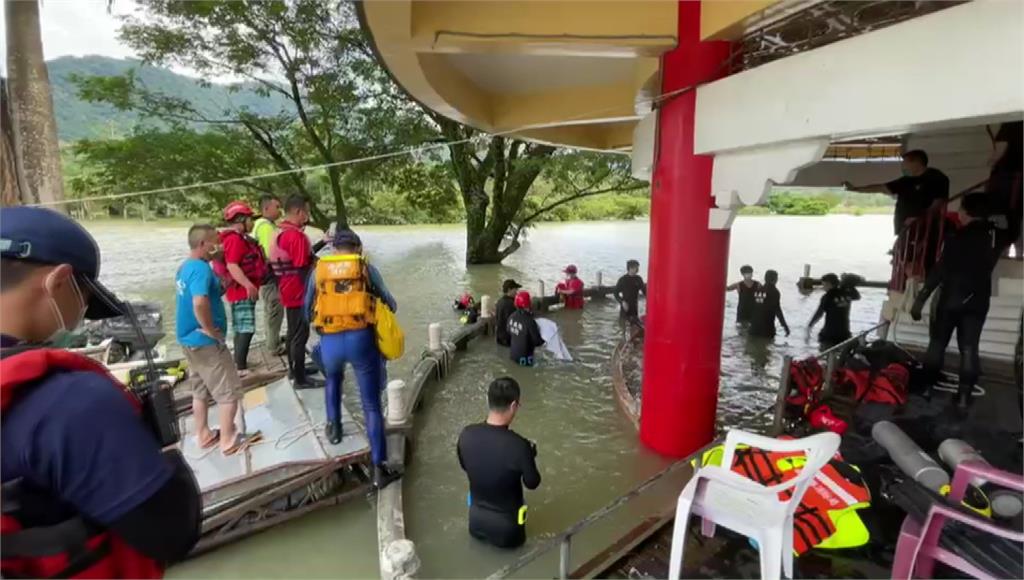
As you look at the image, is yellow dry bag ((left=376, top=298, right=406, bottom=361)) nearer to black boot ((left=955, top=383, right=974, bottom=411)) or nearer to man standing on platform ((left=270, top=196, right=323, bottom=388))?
man standing on platform ((left=270, top=196, right=323, bottom=388))

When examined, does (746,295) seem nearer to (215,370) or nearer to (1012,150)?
(1012,150)

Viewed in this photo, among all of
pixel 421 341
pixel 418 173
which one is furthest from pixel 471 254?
pixel 421 341

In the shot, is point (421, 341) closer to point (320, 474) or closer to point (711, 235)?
point (320, 474)

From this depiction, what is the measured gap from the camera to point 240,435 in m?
3.97

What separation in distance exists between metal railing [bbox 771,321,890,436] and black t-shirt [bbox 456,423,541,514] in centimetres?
248

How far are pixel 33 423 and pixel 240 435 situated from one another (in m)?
3.24

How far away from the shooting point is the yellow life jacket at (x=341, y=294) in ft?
12.2

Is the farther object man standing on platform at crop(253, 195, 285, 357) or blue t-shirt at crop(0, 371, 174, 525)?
man standing on platform at crop(253, 195, 285, 357)

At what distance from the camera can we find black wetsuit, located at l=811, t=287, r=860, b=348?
7.51 m

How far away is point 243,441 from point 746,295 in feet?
25.1

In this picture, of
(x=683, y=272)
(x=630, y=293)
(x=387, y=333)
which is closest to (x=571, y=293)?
(x=630, y=293)

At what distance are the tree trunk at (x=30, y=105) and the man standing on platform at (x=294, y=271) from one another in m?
2.52

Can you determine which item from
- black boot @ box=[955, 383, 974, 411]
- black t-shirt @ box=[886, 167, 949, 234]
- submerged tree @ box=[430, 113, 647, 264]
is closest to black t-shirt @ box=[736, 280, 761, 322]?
black t-shirt @ box=[886, 167, 949, 234]

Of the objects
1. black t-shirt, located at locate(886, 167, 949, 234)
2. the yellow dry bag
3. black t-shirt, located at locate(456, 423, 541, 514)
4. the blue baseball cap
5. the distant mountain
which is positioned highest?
the distant mountain
